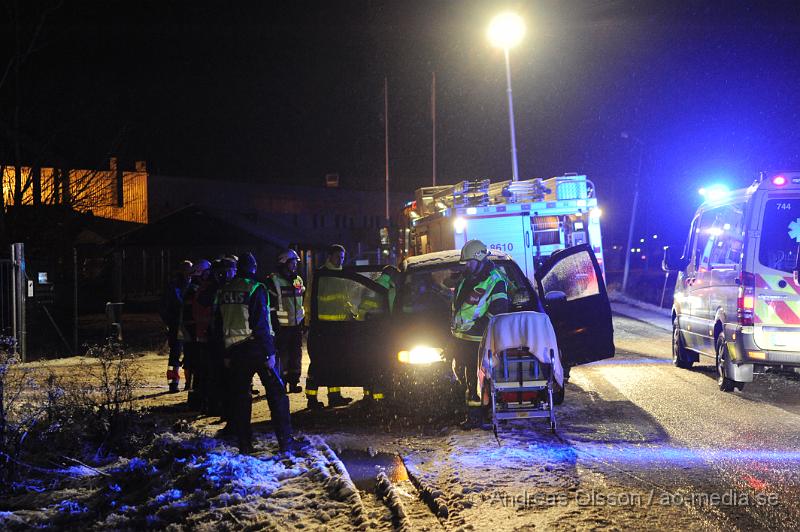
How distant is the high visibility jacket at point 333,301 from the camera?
8.80 meters

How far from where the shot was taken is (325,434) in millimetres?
7668

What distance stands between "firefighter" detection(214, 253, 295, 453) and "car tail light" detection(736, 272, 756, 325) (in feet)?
17.8

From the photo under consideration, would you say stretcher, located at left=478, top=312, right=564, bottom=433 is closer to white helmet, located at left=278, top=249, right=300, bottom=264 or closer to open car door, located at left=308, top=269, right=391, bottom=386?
open car door, located at left=308, top=269, right=391, bottom=386

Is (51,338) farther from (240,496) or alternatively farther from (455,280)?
(240,496)

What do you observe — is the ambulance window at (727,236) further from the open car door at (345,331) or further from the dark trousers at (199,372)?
the dark trousers at (199,372)

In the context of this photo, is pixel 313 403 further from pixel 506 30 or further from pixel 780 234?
pixel 506 30

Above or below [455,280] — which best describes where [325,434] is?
below

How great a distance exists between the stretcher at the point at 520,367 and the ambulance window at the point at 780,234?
3432 millimetres

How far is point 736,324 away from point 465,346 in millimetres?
3621

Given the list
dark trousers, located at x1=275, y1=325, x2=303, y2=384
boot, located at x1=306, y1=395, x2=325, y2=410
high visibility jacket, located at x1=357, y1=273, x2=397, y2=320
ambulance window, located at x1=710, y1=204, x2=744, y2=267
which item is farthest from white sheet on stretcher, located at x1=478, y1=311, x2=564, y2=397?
ambulance window, located at x1=710, y1=204, x2=744, y2=267

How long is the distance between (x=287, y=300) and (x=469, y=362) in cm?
286

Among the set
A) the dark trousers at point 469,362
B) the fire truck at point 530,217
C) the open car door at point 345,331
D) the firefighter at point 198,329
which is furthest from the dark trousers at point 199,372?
the fire truck at point 530,217

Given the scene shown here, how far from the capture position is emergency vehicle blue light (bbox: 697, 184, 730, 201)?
1043 cm

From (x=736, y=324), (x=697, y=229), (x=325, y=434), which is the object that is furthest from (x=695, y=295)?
(x=325, y=434)
